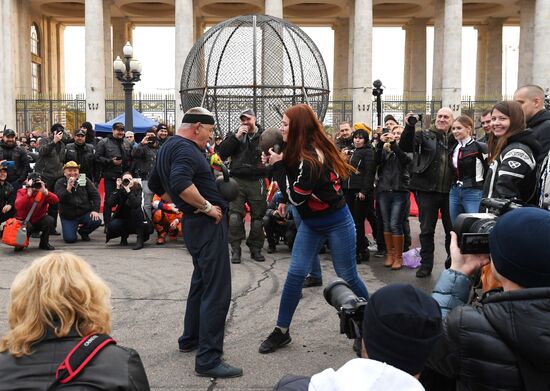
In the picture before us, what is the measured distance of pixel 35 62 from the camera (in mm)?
47469

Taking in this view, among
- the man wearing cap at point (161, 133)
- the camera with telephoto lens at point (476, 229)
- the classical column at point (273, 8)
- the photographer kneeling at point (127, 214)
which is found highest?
the classical column at point (273, 8)


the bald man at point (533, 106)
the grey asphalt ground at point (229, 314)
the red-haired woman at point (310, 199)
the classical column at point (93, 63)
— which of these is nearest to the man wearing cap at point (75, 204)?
the grey asphalt ground at point (229, 314)

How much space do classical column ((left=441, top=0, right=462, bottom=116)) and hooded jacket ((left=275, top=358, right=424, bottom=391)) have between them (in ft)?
128

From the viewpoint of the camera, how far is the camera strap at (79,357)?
1983 mm

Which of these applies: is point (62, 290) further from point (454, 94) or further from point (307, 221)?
point (454, 94)

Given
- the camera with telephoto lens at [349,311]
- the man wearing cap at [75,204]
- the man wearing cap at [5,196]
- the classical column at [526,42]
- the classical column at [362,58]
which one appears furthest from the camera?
the classical column at [526,42]

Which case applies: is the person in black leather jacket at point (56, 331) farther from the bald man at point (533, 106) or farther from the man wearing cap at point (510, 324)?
the bald man at point (533, 106)

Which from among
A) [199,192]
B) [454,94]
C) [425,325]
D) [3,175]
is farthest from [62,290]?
[454,94]

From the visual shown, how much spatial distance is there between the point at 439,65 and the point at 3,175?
113ft

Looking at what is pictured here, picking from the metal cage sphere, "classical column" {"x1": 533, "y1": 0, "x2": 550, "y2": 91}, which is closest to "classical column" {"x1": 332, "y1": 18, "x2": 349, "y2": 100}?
"classical column" {"x1": 533, "y1": 0, "x2": 550, "y2": 91}

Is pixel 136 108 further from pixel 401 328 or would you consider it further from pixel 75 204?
pixel 401 328

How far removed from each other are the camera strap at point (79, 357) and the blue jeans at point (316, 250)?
281cm

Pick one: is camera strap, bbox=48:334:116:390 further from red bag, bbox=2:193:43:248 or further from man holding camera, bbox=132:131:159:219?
man holding camera, bbox=132:131:159:219

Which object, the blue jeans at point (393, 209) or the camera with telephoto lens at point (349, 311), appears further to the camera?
the blue jeans at point (393, 209)
